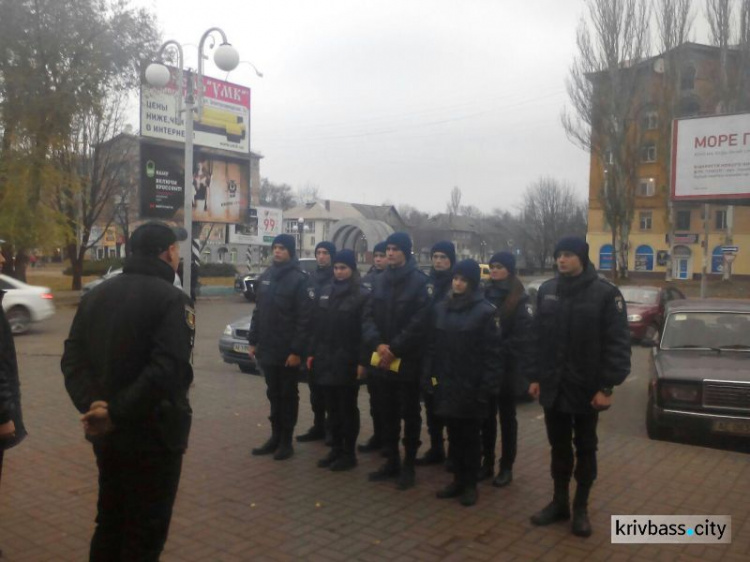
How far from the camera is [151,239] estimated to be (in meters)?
3.23

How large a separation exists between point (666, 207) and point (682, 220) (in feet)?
29.6

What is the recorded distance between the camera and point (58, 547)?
416 cm

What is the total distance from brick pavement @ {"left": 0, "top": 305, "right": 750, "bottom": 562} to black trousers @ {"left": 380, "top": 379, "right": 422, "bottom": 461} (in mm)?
344

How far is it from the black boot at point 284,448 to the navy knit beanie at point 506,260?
8.01 feet

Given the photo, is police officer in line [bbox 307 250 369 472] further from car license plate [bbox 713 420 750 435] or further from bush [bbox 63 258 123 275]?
bush [bbox 63 258 123 275]

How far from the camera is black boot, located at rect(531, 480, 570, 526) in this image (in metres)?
4.64

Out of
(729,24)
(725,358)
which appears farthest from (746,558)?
(729,24)

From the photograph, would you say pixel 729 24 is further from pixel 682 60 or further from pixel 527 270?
pixel 527 270

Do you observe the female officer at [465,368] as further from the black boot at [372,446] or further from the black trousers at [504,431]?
the black boot at [372,446]

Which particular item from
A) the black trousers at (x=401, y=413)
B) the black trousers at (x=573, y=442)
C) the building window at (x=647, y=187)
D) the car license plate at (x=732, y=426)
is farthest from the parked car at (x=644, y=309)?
the building window at (x=647, y=187)

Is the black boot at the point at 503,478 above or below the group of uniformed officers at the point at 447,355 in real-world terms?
below

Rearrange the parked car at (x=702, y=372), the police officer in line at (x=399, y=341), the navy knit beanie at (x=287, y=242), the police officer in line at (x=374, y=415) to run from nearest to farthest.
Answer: the police officer in line at (x=399, y=341), the police officer in line at (x=374, y=415), the navy knit beanie at (x=287, y=242), the parked car at (x=702, y=372)

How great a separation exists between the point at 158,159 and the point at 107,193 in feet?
62.4

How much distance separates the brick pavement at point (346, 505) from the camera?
420 cm
